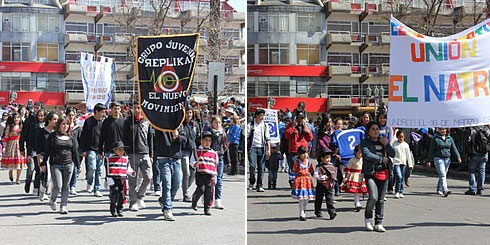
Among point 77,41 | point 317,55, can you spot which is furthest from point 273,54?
point 77,41

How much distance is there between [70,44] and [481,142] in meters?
14.2

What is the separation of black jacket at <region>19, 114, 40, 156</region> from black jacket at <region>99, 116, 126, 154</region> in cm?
147

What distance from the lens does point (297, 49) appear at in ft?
117

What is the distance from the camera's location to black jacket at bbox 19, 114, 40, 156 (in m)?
10.8

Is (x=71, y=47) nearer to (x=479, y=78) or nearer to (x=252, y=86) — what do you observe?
(x=252, y=86)

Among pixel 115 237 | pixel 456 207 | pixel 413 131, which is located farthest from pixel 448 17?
pixel 115 237

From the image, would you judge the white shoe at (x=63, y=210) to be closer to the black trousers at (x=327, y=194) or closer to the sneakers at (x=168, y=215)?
the sneakers at (x=168, y=215)

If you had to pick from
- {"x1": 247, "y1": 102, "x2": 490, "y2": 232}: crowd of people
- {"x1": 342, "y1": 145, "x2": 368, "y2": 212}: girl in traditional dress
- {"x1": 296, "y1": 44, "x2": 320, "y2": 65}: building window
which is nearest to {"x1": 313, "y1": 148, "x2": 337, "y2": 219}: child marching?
{"x1": 247, "y1": 102, "x2": 490, "y2": 232}: crowd of people

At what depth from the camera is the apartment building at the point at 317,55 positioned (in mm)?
31719

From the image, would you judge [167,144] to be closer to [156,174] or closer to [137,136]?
[137,136]

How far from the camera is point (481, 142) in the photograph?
468 inches

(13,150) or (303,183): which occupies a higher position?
(13,150)

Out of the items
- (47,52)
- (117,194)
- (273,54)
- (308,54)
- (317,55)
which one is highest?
(308,54)

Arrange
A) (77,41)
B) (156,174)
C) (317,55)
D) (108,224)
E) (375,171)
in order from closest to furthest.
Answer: (375,171) → (108,224) → (156,174) → (77,41) → (317,55)
